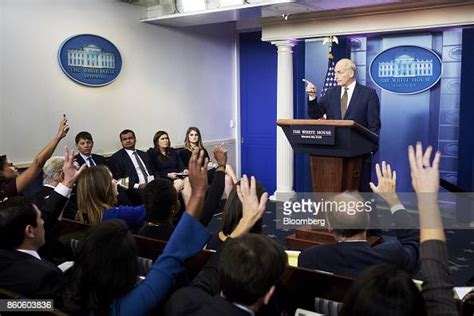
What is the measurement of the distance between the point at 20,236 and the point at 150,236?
0.63 m

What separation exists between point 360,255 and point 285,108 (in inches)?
166

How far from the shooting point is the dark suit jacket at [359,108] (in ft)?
A: 11.7

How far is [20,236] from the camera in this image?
1.62m

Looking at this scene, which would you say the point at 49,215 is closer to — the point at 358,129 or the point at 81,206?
the point at 81,206

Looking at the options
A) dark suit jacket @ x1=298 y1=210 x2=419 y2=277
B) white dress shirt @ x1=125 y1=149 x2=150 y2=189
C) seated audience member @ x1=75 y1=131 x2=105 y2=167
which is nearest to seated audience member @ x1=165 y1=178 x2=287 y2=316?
dark suit jacket @ x1=298 y1=210 x2=419 y2=277

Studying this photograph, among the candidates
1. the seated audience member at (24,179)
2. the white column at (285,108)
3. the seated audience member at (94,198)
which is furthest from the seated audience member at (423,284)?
the white column at (285,108)

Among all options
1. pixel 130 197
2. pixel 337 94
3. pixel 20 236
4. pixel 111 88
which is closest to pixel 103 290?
pixel 20 236

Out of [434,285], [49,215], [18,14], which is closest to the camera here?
[434,285]

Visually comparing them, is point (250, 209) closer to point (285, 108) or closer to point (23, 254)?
point (23, 254)

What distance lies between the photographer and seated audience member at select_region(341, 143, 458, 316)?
96cm

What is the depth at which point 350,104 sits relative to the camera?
12.0ft

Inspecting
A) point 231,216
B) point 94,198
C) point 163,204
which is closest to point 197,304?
point 231,216

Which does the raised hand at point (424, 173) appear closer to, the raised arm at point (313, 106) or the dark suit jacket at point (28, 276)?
the dark suit jacket at point (28, 276)

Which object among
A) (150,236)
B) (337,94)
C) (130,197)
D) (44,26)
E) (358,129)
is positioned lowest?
(130,197)
